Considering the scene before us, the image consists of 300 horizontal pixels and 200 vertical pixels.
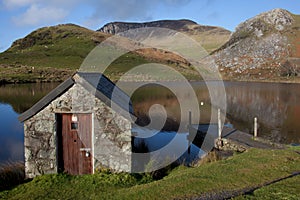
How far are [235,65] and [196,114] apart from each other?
314ft

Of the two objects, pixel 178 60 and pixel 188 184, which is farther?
pixel 178 60

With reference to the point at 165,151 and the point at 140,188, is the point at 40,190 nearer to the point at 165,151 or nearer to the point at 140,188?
the point at 140,188

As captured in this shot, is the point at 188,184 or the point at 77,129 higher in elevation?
the point at 77,129

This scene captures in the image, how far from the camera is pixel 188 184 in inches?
379

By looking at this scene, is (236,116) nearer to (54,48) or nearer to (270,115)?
(270,115)

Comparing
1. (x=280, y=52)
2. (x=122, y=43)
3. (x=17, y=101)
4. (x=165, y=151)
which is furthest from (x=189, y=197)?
(x=122, y=43)

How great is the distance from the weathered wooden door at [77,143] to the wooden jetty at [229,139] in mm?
10528

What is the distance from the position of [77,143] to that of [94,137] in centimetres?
89

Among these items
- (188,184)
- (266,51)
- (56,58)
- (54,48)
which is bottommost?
(188,184)

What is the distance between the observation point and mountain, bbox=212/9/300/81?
362 ft

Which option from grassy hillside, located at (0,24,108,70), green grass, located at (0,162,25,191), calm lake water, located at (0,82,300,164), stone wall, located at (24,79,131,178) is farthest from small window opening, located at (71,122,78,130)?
grassy hillside, located at (0,24,108,70)

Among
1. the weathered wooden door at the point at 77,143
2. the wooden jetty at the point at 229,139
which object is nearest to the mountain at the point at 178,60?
the wooden jetty at the point at 229,139

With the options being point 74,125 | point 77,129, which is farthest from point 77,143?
point 74,125

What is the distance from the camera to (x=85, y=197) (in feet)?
32.8
